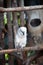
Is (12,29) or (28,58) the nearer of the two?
(28,58)

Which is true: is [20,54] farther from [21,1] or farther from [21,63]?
[21,1]

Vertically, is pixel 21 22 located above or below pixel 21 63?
above

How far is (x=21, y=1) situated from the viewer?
1.48 m

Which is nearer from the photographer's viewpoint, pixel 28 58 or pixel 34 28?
pixel 28 58

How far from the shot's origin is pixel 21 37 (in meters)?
1.36

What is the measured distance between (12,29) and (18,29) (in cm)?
11

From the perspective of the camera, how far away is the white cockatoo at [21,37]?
1.34 m

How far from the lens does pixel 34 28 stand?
1.51 m

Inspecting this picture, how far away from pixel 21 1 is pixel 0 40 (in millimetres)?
314

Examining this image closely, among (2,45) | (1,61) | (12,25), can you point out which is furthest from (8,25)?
(1,61)

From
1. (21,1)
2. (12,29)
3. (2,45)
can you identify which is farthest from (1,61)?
(21,1)

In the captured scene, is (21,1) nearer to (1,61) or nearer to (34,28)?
(34,28)

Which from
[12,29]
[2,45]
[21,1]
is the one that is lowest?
[2,45]

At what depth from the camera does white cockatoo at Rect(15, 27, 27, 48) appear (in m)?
1.34
